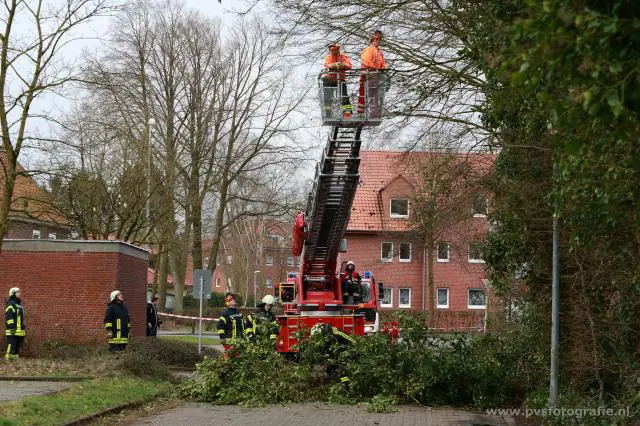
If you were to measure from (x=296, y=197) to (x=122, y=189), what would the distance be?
1626 centimetres

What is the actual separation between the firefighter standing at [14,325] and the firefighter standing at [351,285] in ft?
24.4

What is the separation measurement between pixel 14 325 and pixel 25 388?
529cm

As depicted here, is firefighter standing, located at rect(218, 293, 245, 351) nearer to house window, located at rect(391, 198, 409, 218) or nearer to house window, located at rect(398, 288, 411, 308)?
house window, located at rect(391, 198, 409, 218)

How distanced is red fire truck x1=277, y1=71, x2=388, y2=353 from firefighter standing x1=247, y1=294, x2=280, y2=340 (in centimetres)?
43

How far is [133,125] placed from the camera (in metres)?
38.0

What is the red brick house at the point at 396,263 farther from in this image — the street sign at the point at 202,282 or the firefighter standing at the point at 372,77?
the firefighter standing at the point at 372,77

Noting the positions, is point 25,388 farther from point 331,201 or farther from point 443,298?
point 443,298

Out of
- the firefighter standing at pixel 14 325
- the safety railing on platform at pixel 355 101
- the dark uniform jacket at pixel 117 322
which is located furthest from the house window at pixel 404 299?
the safety railing on platform at pixel 355 101

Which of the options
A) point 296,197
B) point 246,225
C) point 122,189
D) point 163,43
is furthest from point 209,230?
point 246,225

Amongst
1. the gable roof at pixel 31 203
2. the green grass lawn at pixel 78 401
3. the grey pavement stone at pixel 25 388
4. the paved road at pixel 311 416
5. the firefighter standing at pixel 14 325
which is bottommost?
the paved road at pixel 311 416

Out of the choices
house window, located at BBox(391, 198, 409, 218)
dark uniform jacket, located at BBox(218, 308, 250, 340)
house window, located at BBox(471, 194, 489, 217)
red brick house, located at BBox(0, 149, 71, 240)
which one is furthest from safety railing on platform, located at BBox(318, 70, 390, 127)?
house window, located at BBox(391, 198, 409, 218)

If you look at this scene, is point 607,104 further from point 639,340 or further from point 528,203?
point 528,203

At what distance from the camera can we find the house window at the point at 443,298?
53.6 m

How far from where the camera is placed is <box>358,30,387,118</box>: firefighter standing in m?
14.0
